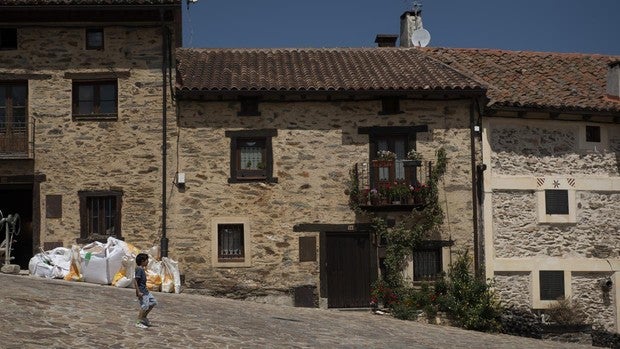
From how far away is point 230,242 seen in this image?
2206 centimetres

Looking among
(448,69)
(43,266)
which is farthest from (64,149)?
(448,69)

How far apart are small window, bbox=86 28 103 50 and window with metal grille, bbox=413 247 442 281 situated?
9568mm

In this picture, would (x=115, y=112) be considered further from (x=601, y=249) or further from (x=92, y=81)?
(x=601, y=249)

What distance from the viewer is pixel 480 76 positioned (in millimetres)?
24625

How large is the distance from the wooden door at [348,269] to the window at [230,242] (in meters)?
2.07

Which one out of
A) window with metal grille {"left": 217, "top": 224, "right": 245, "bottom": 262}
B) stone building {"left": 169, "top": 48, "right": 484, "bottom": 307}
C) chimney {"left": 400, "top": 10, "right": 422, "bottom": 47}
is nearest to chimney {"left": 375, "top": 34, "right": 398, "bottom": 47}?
chimney {"left": 400, "top": 10, "right": 422, "bottom": 47}

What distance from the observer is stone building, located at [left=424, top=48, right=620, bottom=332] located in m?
22.6

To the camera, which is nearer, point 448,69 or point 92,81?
point 92,81

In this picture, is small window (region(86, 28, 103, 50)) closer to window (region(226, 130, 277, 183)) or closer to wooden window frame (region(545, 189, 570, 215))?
window (region(226, 130, 277, 183))

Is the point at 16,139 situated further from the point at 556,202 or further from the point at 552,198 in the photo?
the point at 556,202

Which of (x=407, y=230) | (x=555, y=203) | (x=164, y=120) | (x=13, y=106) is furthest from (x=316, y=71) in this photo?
(x=13, y=106)

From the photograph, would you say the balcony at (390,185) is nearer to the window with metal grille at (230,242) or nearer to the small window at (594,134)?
the window with metal grille at (230,242)

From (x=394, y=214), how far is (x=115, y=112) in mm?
7477

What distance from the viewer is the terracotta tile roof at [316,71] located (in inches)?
867
